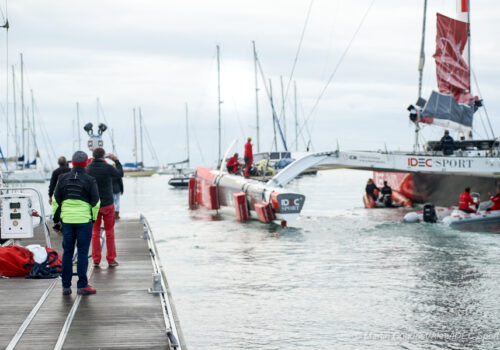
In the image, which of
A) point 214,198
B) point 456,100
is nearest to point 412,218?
point 456,100

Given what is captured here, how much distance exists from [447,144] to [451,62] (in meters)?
4.22

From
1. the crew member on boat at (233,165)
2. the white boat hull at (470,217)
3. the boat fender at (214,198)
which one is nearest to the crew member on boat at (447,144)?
the white boat hull at (470,217)

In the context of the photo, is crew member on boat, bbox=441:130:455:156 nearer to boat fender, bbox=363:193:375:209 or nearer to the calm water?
the calm water

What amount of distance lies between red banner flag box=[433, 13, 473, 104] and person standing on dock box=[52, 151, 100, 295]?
22.0m

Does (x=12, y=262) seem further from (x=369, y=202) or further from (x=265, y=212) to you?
(x=369, y=202)

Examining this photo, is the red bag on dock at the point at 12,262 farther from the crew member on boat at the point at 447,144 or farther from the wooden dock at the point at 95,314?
the crew member on boat at the point at 447,144

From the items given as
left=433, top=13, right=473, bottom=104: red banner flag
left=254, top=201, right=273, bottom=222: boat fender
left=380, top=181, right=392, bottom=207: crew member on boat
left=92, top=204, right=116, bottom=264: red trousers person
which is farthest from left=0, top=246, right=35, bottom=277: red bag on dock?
left=380, top=181, right=392, bottom=207: crew member on boat

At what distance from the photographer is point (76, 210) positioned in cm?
739

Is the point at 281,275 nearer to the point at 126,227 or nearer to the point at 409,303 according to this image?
the point at 409,303

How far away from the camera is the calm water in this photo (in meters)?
8.52

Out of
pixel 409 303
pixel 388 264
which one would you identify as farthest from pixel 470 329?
pixel 388 264

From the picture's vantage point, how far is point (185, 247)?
17.9 m

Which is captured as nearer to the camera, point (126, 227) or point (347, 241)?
point (126, 227)

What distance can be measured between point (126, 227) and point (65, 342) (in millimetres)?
10265
